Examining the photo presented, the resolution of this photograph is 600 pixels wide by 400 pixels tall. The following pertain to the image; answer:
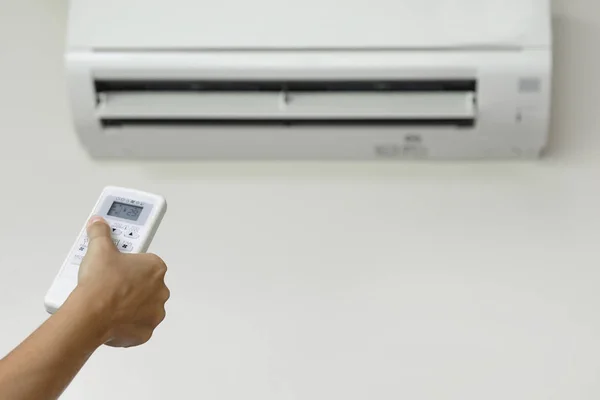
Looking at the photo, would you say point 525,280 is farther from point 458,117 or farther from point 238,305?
point 238,305

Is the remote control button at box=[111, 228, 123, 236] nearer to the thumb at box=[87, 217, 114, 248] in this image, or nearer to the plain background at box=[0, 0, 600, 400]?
the thumb at box=[87, 217, 114, 248]

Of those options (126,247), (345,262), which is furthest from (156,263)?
(345,262)

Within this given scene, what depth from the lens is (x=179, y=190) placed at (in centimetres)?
152

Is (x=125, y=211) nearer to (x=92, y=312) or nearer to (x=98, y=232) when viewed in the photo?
(x=98, y=232)

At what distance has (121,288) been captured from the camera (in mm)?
1007

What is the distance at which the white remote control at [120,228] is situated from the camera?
1096mm

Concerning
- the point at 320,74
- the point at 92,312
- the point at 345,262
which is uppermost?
the point at 320,74

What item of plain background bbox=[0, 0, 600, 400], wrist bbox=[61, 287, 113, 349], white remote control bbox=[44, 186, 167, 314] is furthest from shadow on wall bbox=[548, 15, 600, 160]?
wrist bbox=[61, 287, 113, 349]

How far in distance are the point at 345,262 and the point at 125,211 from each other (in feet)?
1.40

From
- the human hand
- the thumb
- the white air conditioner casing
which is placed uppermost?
the white air conditioner casing

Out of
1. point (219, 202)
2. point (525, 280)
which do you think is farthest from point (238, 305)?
point (525, 280)

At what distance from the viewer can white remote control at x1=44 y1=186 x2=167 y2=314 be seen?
1.10 metres

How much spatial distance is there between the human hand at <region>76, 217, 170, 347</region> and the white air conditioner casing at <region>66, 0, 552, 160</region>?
42 cm

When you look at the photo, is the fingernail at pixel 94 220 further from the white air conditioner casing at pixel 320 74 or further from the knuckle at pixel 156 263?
the white air conditioner casing at pixel 320 74
